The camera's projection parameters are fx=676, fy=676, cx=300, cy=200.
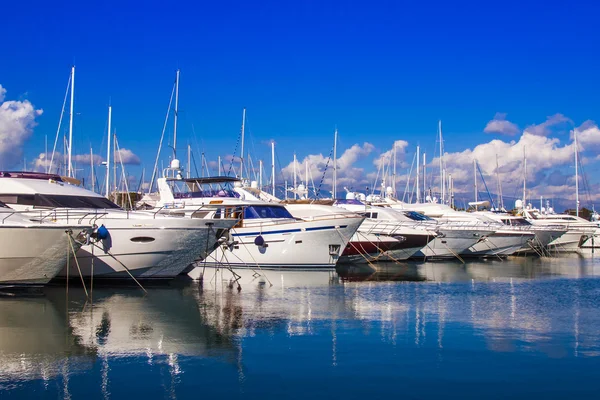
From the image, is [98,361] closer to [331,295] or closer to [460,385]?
[460,385]

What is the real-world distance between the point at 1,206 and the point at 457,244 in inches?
1052

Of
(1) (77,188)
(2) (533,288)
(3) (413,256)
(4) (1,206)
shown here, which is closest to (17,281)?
(4) (1,206)

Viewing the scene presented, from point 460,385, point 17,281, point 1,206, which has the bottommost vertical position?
point 460,385

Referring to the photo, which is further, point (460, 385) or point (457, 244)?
point (457, 244)

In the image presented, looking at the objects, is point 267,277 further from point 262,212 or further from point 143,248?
point 143,248

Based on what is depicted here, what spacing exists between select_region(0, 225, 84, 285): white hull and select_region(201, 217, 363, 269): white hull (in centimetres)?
1015

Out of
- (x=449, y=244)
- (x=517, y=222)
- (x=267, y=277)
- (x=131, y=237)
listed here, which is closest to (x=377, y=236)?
(x=449, y=244)

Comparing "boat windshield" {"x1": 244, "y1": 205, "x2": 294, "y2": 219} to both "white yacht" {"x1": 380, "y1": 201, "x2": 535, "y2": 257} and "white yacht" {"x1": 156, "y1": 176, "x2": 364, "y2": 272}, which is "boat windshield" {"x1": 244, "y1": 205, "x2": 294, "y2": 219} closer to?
"white yacht" {"x1": 156, "y1": 176, "x2": 364, "y2": 272}

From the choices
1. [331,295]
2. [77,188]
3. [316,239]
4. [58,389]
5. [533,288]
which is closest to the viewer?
[58,389]

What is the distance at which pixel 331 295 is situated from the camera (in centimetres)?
2028

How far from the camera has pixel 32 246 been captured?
18.1 metres

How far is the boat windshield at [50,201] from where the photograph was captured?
2314 centimetres

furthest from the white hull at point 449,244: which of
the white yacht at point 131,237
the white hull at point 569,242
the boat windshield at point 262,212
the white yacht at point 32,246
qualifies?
the white yacht at point 32,246

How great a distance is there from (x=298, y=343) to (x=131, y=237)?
32.7 feet
